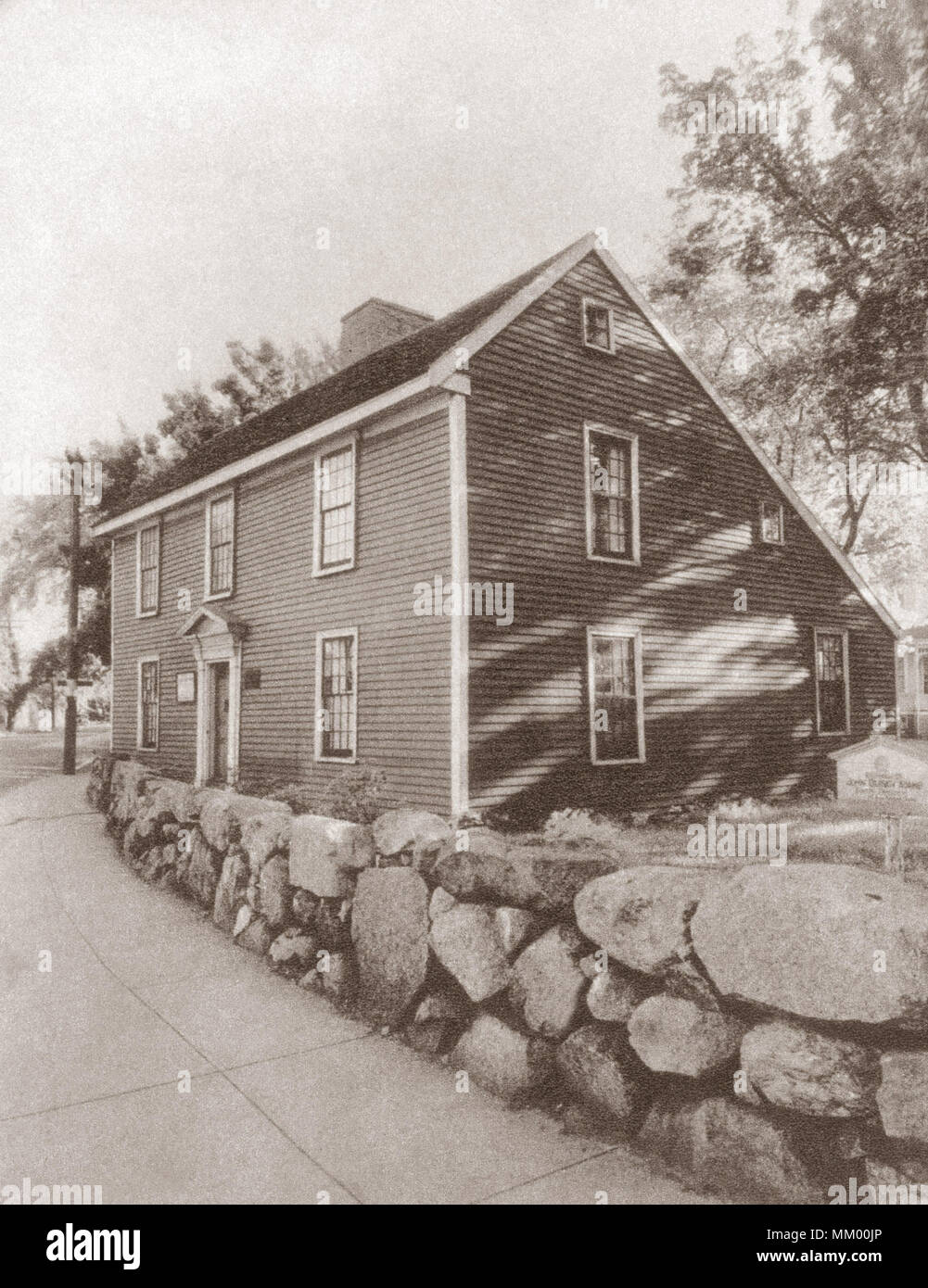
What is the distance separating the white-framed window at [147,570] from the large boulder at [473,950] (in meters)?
11.6

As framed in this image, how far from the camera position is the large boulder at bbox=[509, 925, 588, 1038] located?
3539 millimetres

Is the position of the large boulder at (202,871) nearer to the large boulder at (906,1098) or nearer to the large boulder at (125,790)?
the large boulder at (125,790)

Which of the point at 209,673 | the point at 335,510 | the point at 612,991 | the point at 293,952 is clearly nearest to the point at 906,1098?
the point at 612,991

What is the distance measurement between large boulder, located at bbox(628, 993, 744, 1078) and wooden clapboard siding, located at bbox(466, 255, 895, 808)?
528 centimetres

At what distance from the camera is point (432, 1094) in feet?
12.1

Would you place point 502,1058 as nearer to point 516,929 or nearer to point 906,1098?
point 516,929

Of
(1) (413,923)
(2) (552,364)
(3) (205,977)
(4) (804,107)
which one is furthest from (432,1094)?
(2) (552,364)

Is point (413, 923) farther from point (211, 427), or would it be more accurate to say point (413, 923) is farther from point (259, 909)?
point (211, 427)

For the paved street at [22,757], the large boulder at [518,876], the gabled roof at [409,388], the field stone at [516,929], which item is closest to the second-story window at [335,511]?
the gabled roof at [409,388]

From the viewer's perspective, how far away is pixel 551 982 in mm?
3629

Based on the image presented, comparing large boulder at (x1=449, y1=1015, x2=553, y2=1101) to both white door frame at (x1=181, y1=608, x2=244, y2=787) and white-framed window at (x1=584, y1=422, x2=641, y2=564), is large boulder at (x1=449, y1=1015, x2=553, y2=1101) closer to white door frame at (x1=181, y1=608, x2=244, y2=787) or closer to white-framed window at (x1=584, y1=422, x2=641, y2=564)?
white-framed window at (x1=584, y1=422, x2=641, y2=564)

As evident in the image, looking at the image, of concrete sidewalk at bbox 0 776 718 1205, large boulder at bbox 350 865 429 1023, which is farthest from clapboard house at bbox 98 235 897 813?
concrete sidewalk at bbox 0 776 718 1205

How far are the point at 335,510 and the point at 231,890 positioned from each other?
5.46m

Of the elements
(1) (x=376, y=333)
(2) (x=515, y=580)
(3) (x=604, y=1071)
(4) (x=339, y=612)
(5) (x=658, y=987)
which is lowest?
(3) (x=604, y=1071)
